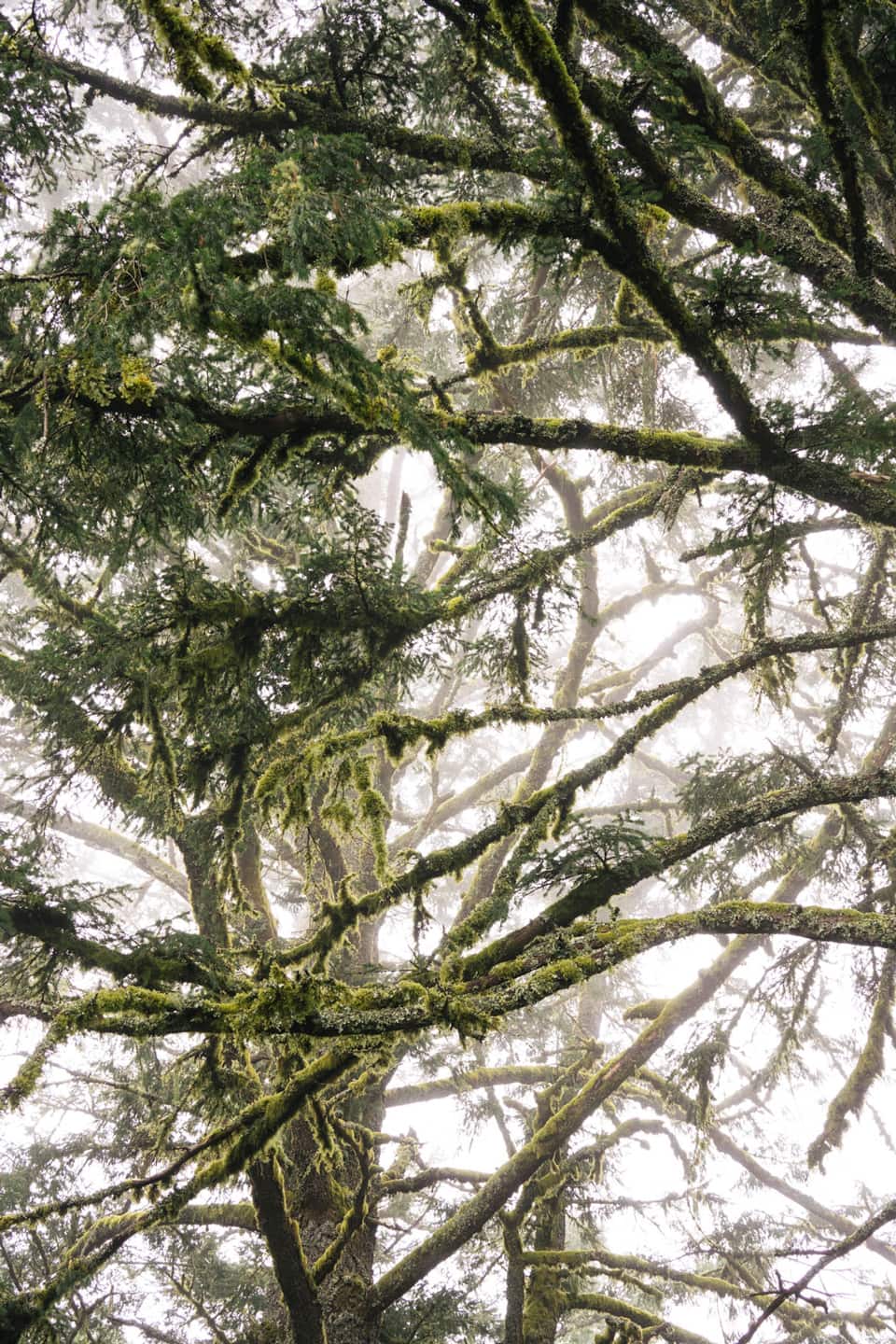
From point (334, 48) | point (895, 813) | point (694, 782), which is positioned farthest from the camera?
point (895, 813)

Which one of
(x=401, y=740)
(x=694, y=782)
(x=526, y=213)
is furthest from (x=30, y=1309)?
(x=526, y=213)

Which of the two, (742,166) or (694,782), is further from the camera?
(694,782)

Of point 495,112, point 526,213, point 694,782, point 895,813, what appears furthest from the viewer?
point 895,813

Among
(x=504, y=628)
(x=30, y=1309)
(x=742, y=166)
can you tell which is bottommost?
(x=30, y=1309)

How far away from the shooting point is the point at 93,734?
386 cm

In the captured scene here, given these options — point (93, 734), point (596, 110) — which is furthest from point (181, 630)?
point (596, 110)

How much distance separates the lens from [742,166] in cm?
355

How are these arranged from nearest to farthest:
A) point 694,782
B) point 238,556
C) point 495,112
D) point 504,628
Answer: point 495,112 → point 504,628 → point 694,782 → point 238,556

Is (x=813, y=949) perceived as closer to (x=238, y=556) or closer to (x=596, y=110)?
(x=596, y=110)

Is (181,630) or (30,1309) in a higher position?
(181,630)

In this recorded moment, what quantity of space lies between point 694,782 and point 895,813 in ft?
24.4

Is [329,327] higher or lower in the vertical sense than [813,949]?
lower

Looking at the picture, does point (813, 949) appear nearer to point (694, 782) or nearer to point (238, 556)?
point (694, 782)

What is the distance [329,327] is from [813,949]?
5.49 metres
